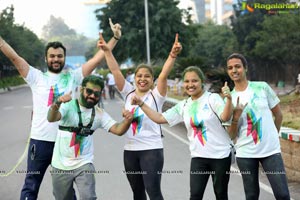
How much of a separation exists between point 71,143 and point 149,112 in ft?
2.65

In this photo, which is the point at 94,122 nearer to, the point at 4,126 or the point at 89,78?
the point at 89,78

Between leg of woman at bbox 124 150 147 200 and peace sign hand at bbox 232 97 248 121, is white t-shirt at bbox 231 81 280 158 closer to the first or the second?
peace sign hand at bbox 232 97 248 121

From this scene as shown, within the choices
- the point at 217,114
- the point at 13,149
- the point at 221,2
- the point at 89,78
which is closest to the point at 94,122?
the point at 89,78

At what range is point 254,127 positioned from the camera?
4812 millimetres

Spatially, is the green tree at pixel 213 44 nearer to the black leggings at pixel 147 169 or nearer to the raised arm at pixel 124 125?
the black leggings at pixel 147 169

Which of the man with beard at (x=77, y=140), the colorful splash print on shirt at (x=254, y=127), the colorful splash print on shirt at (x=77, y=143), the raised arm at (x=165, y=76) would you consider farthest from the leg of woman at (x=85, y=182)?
the colorful splash print on shirt at (x=254, y=127)

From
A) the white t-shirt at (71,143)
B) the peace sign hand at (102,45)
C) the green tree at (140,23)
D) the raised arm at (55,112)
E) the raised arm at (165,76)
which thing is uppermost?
the green tree at (140,23)

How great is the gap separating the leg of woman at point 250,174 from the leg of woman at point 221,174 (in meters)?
0.16

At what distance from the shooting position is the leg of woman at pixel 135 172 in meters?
4.95

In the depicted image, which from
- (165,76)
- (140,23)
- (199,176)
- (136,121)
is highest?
(140,23)

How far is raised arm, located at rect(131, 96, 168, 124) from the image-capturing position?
4699 millimetres

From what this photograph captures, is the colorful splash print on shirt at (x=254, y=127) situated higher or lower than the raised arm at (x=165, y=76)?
lower

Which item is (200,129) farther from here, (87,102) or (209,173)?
(87,102)

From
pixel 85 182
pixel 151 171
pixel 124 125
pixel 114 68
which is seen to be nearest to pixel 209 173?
pixel 151 171
